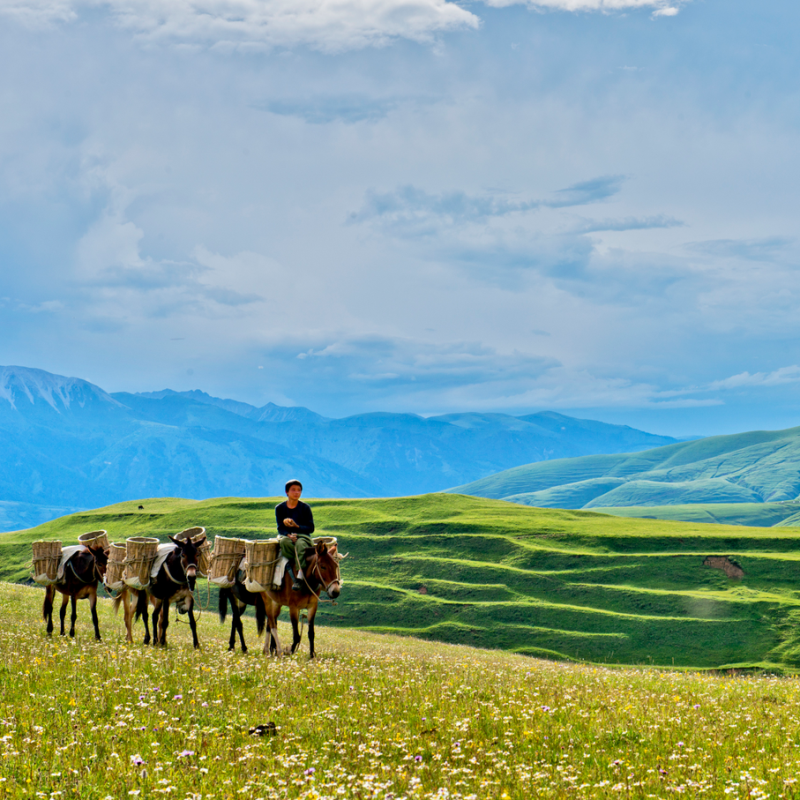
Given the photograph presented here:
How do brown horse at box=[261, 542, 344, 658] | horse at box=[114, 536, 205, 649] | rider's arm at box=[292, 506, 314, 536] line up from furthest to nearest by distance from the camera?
horse at box=[114, 536, 205, 649], brown horse at box=[261, 542, 344, 658], rider's arm at box=[292, 506, 314, 536]

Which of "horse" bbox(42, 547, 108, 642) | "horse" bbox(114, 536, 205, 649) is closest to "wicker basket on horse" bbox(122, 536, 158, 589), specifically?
"horse" bbox(114, 536, 205, 649)

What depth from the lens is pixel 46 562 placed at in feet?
84.0

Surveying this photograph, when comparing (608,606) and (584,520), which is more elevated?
(584,520)

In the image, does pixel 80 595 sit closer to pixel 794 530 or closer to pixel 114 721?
pixel 114 721

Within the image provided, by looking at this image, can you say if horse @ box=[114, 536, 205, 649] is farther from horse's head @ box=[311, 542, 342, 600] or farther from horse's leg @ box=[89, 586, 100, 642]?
horse's head @ box=[311, 542, 342, 600]

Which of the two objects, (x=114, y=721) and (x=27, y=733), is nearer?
(x=27, y=733)

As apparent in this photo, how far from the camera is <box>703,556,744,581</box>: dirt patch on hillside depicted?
84750 millimetres

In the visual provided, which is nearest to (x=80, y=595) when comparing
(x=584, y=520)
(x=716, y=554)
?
(x=716, y=554)

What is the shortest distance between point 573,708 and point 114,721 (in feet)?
26.0

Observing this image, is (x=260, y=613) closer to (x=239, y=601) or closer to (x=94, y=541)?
(x=239, y=601)

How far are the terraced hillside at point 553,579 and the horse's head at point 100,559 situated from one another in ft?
148

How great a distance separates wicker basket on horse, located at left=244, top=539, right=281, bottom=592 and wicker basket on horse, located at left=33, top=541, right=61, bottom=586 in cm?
889

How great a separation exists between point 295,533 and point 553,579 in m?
72.4

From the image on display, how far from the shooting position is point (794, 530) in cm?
10725
